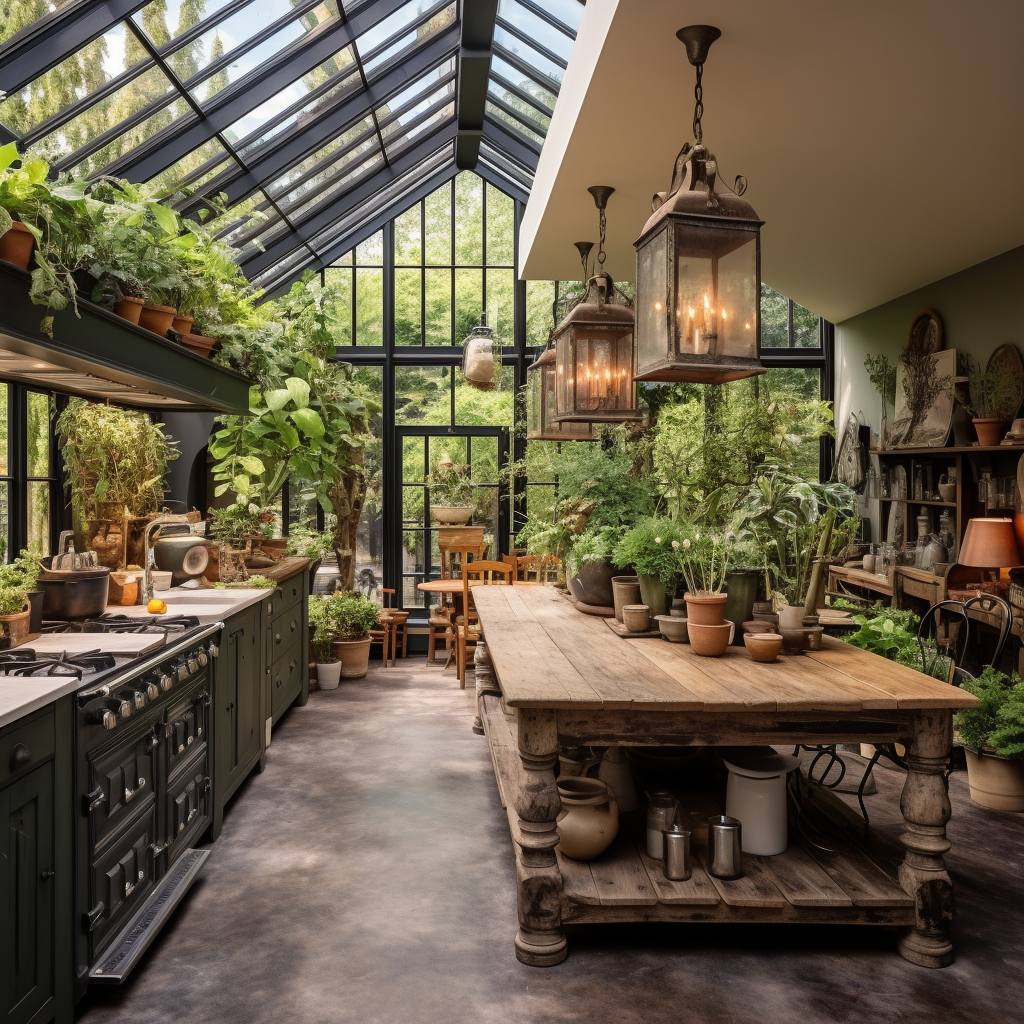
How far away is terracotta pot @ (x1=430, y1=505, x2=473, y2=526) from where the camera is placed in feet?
28.9

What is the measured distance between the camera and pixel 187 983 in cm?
287

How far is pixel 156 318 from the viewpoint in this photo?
3742 millimetres

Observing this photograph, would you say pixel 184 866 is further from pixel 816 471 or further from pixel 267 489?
pixel 816 471

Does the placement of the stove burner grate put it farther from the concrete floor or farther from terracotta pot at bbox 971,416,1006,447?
terracotta pot at bbox 971,416,1006,447

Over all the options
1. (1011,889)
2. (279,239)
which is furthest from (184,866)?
(279,239)

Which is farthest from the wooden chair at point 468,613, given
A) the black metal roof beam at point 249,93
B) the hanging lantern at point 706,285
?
the hanging lantern at point 706,285

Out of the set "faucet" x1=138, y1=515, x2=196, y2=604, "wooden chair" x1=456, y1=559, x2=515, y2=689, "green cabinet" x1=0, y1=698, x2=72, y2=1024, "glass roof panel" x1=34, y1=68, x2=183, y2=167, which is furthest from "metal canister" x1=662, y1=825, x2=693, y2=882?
"wooden chair" x1=456, y1=559, x2=515, y2=689

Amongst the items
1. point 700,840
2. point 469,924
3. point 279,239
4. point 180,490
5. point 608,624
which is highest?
point 279,239

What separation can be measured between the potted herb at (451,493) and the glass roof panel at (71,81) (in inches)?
197

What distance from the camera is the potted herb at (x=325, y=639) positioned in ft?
24.3

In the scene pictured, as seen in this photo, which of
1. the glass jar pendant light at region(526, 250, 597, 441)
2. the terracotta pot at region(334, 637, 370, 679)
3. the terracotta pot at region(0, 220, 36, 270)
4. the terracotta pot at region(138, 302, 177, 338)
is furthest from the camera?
the terracotta pot at region(334, 637, 370, 679)

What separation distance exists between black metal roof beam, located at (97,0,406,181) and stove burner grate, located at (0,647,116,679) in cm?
313

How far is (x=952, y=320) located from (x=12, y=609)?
19.7 feet

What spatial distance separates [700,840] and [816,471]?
6.35 meters
